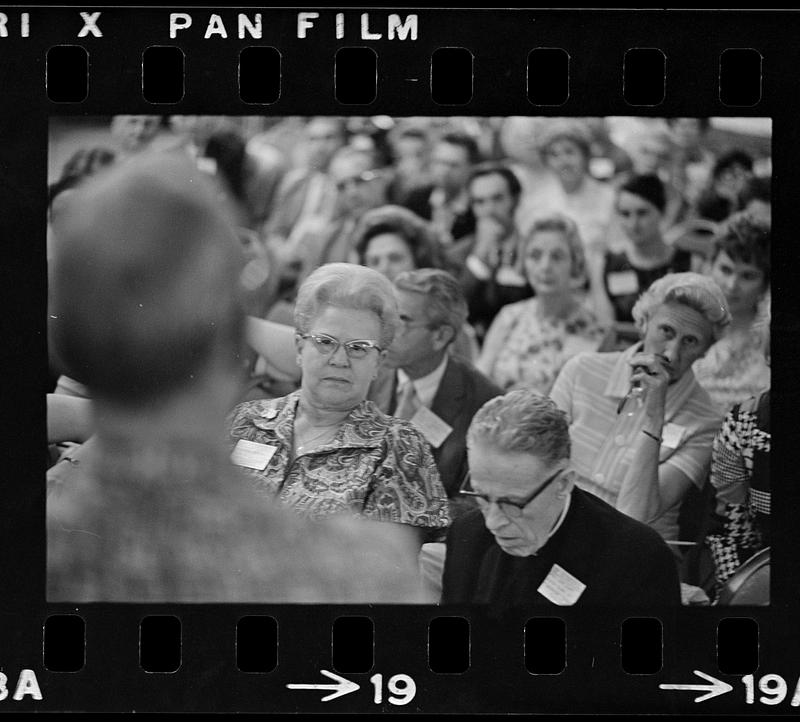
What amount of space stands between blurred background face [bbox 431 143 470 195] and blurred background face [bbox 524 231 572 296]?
0.28 m

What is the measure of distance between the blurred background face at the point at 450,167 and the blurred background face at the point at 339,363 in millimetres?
449

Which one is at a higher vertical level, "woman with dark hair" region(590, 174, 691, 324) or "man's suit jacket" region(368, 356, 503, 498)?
"woman with dark hair" region(590, 174, 691, 324)

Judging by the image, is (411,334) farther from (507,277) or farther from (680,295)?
(680,295)

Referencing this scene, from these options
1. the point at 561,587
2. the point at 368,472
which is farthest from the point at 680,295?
the point at 368,472

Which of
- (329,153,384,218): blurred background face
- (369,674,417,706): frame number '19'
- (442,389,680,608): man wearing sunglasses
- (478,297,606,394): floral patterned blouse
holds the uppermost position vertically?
(329,153,384,218): blurred background face

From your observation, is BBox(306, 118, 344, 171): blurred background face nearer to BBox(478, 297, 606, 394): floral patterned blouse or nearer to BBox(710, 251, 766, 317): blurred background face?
BBox(478, 297, 606, 394): floral patterned blouse

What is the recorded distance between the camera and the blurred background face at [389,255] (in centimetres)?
300

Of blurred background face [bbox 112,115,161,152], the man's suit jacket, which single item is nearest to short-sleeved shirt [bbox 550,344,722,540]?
A: the man's suit jacket

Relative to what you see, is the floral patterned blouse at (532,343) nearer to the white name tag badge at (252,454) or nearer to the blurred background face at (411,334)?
the blurred background face at (411,334)

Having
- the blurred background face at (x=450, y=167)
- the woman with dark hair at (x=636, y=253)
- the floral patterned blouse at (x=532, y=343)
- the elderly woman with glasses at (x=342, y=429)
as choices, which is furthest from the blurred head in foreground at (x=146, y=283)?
the woman with dark hair at (x=636, y=253)

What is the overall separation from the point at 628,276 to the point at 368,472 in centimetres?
97

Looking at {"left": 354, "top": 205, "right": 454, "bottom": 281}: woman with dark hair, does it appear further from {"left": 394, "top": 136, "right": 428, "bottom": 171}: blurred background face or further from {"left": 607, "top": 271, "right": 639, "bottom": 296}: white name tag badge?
{"left": 607, "top": 271, "right": 639, "bottom": 296}: white name tag badge

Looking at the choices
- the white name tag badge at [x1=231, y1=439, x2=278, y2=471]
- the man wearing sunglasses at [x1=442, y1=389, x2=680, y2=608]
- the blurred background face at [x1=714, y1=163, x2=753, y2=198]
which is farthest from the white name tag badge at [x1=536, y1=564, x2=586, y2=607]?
the blurred background face at [x1=714, y1=163, x2=753, y2=198]

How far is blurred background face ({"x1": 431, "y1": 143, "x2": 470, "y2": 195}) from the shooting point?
3008mm
